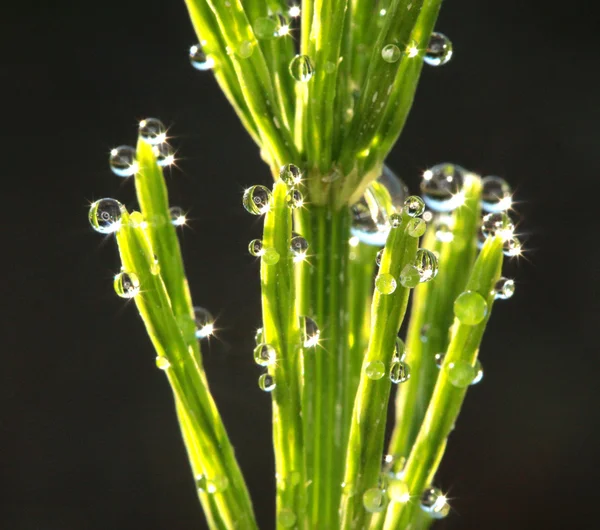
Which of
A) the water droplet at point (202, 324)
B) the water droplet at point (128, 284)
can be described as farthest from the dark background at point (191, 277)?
the water droplet at point (128, 284)

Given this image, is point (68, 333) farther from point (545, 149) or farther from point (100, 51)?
point (545, 149)

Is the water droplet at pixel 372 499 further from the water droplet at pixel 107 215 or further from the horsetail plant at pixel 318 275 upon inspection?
the water droplet at pixel 107 215

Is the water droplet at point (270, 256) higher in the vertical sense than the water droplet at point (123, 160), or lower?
lower

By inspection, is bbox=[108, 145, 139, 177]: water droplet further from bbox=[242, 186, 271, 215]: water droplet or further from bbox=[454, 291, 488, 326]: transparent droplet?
bbox=[454, 291, 488, 326]: transparent droplet

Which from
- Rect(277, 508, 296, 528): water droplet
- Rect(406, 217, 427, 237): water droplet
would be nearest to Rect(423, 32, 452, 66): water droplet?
Rect(406, 217, 427, 237): water droplet

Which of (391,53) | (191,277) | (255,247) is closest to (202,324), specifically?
(255,247)

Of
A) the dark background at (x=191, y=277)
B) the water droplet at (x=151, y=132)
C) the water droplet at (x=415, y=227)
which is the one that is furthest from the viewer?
the dark background at (x=191, y=277)
